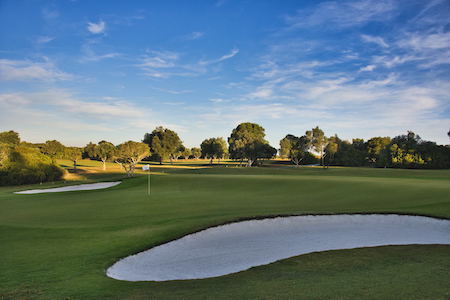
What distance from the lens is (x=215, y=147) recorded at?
8762cm

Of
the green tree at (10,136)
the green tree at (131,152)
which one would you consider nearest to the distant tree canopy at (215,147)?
the green tree at (131,152)

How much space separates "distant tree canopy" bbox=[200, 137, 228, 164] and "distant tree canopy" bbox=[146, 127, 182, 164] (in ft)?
32.5

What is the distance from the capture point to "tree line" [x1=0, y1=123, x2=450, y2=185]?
45.9 metres

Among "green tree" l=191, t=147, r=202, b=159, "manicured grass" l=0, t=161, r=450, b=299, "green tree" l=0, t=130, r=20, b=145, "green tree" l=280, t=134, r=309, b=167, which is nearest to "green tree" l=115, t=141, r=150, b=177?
"green tree" l=0, t=130, r=20, b=145

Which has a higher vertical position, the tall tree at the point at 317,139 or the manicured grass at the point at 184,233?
the tall tree at the point at 317,139

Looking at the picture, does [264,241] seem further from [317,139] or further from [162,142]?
[162,142]

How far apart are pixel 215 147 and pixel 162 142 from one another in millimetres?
17077

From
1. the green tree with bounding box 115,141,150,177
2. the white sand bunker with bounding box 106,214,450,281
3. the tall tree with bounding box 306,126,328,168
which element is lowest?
the white sand bunker with bounding box 106,214,450,281

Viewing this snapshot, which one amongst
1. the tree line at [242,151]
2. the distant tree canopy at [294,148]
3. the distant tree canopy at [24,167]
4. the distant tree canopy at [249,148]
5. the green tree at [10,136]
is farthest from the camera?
the distant tree canopy at [249,148]

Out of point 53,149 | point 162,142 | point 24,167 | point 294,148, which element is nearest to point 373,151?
point 294,148

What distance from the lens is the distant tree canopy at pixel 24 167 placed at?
43562 mm

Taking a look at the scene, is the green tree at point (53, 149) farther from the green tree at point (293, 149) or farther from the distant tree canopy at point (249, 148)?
the green tree at point (293, 149)

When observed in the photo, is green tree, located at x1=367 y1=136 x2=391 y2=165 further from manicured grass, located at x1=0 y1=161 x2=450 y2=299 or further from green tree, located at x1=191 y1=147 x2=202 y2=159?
green tree, located at x1=191 y1=147 x2=202 y2=159

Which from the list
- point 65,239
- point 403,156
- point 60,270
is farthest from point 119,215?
point 403,156
